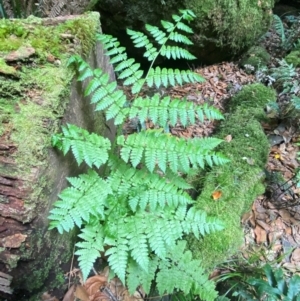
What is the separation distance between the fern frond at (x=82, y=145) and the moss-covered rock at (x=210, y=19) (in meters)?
2.40

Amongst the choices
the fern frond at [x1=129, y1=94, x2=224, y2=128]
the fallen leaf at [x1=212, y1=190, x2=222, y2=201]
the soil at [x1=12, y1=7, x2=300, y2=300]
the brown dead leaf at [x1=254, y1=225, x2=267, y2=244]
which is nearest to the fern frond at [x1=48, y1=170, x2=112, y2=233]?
the fern frond at [x1=129, y1=94, x2=224, y2=128]

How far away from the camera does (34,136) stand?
1.81 meters

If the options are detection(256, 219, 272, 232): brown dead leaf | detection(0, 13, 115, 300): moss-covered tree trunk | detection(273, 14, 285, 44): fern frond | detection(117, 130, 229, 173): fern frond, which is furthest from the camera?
detection(273, 14, 285, 44): fern frond

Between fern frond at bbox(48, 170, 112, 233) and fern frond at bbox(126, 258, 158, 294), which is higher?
fern frond at bbox(48, 170, 112, 233)

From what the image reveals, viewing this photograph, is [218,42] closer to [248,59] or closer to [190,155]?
[248,59]

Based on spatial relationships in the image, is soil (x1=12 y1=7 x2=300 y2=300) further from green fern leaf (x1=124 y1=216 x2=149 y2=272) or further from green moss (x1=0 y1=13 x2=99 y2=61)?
green moss (x1=0 y1=13 x2=99 y2=61)

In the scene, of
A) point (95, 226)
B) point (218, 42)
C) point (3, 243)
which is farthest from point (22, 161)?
point (218, 42)

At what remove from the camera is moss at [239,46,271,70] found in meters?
4.71

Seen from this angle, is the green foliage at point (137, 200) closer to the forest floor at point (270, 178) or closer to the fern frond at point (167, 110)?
the fern frond at point (167, 110)

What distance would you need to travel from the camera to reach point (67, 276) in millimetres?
2238

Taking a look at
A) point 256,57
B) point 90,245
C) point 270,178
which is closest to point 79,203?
point 90,245

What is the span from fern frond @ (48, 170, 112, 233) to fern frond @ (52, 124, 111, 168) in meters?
0.15

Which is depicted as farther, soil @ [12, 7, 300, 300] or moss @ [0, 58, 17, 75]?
soil @ [12, 7, 300, 300]

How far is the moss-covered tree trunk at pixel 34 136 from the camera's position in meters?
1.72
